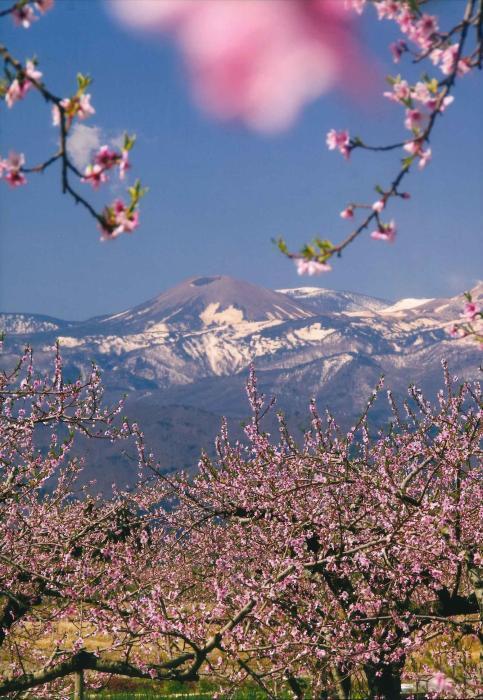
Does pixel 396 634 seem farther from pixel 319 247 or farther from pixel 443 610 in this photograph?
pixel 319 247

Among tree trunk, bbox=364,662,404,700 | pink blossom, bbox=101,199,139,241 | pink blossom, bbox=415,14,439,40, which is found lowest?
tree trunk, bbox=364,662,404,700

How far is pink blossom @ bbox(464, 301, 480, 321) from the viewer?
5.91m

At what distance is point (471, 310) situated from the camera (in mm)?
6059

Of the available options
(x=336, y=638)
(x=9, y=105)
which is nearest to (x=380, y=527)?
(x=336, y=638)

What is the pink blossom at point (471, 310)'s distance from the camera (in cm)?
591

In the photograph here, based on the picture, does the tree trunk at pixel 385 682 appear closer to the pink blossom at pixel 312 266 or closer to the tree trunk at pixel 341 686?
the tree trunk at pixel 341 686

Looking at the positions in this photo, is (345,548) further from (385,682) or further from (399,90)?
(399,90)

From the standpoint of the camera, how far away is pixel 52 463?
13.2m

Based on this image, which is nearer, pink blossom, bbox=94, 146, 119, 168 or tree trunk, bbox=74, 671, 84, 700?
pink blossom, bbox=94, 146, 119, 168

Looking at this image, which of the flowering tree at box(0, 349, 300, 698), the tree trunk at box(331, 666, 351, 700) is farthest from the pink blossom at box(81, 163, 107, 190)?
the tree trunk at box(331, 666, 351, 700)

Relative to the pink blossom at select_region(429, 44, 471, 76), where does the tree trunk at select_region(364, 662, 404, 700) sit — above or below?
below

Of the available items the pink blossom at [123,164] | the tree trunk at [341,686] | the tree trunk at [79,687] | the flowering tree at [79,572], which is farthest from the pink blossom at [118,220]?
the tree trunk at [341,686]

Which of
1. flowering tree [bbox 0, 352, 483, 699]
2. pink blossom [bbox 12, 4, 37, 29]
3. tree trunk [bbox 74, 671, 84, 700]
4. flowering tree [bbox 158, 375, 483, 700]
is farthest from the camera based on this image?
tree trunk [bbox 74, 671, 84, 700]

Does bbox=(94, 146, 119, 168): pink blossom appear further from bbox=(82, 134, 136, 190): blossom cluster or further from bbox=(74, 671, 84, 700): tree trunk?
bbox=(74, 671, 84, 700): tree trunk
